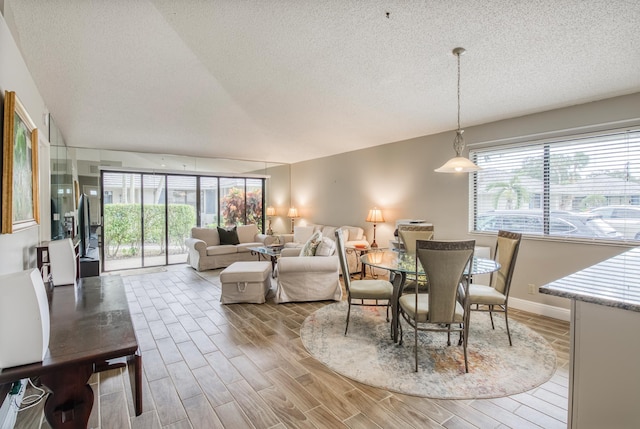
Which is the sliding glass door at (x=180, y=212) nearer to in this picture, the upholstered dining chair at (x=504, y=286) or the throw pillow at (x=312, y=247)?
the throw pillow at (x=312, y=247)

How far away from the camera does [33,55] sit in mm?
3199

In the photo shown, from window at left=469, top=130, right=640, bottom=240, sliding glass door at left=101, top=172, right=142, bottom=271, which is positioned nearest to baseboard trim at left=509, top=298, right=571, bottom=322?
window at left=469, top=130, right=640, bottom=240

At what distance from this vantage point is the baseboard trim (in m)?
3.54

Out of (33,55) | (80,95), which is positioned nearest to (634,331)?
(33,55)

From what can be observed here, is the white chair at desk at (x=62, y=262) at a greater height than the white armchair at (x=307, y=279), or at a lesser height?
greater

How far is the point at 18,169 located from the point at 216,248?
4.49 meters

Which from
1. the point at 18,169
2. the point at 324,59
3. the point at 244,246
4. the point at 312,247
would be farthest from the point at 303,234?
the point at 18,169

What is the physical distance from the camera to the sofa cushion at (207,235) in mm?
6566

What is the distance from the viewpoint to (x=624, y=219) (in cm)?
317

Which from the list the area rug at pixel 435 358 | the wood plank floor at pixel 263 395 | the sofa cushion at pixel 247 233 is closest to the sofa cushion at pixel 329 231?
the sofa cushion at pixel 247 233

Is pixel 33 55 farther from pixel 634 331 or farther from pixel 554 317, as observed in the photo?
pixel 554 317

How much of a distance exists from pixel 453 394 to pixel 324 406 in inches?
35.8

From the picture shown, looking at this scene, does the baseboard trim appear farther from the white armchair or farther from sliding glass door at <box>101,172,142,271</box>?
sliding glass door at <box>101,172,142,271</box>

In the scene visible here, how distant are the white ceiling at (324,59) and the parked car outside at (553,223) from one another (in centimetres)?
127
